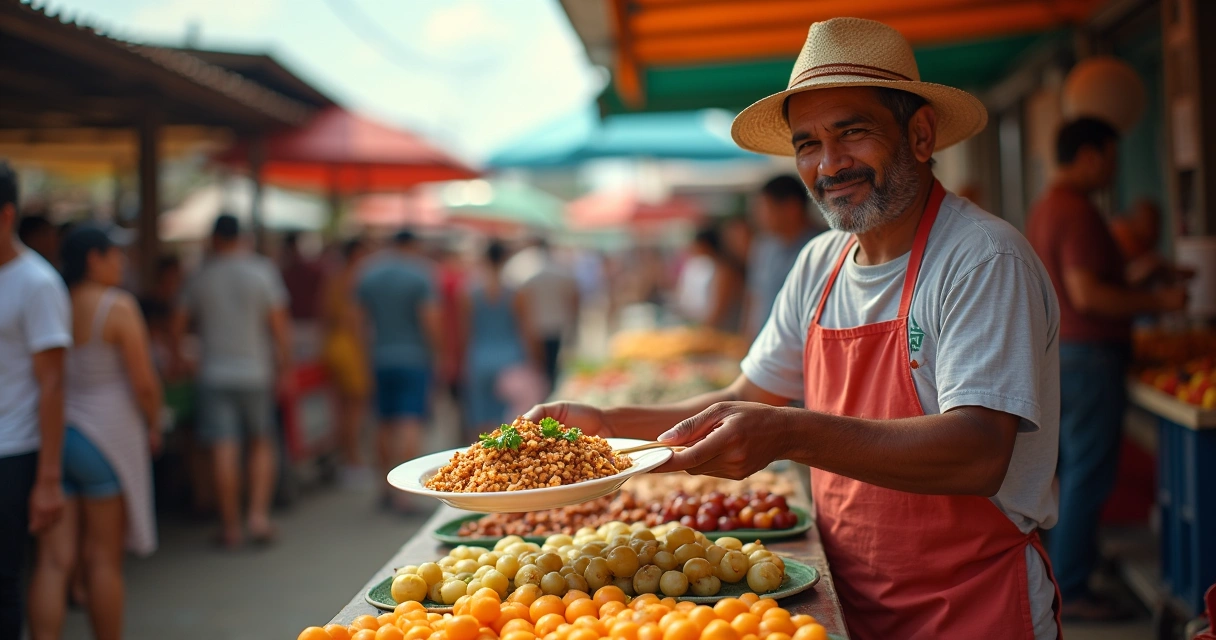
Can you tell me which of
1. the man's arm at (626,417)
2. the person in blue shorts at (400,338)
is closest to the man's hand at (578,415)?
the man's arm at (626,417)

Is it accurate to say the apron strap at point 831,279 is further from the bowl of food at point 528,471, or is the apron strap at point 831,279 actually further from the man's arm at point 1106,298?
the man's arm at point 1106,298

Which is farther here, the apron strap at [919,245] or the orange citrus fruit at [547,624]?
Answer: the apron strap at [919,245]

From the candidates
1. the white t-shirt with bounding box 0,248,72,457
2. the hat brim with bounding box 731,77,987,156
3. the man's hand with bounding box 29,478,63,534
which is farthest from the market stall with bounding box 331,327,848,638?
the white t-shirt with bounding box 0,248,72,457

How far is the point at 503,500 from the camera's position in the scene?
2.03 meters

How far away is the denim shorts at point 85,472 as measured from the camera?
434 cm

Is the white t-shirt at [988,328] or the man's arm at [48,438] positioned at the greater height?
the white t-shirt at [988,328]

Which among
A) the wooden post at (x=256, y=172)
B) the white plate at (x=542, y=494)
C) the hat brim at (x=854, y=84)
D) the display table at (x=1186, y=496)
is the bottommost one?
the display table at (x=1186, y=496)

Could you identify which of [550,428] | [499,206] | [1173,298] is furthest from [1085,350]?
[499,206]

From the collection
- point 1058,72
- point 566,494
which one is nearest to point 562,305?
point 1058,72

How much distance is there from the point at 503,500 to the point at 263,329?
217 inches

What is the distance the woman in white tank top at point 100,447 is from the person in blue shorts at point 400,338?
10.5 feet

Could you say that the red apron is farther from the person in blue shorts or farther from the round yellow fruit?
the person in blue shorts

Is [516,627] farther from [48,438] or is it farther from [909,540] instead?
[48,438]

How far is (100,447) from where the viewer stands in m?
4.45
